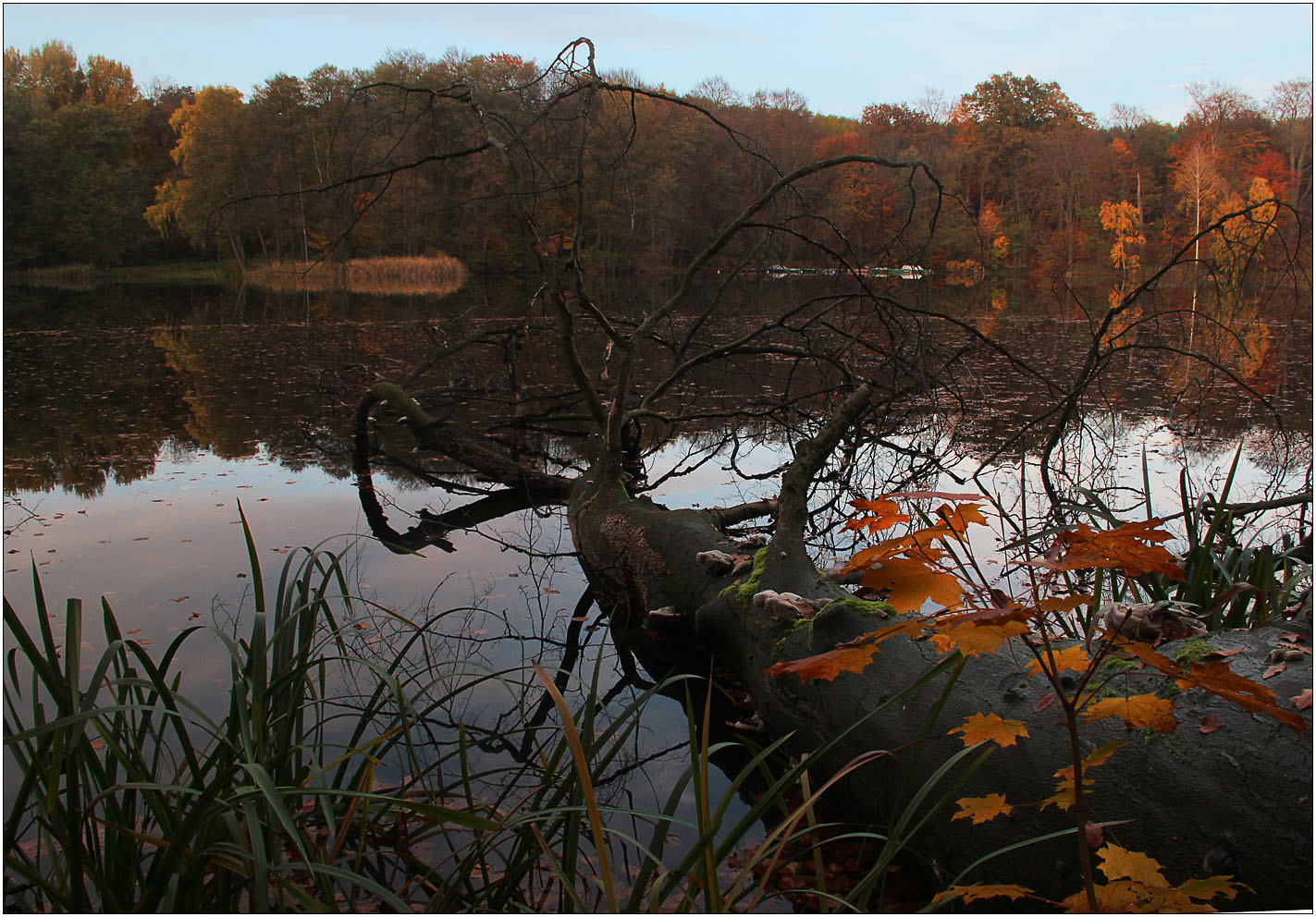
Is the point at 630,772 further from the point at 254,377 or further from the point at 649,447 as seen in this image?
the point at 254,377

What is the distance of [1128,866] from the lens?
4.76 ft

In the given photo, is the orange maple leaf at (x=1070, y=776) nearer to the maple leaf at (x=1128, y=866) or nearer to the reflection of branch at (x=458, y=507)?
the maple leaf at (x=1128, y=866)

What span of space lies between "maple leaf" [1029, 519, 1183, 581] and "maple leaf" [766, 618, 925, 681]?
21 cm

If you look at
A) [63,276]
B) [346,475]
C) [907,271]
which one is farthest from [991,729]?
[63,276]

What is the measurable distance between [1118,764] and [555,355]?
39.2ft

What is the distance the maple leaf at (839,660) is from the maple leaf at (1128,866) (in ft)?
1.59

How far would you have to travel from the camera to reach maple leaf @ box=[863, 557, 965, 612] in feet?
4.42

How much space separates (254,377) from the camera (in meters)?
11.4

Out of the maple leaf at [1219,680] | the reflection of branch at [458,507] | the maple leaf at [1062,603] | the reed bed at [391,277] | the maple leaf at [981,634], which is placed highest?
the reed bed at [391,277]

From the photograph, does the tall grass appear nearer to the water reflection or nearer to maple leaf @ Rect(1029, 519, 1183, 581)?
maple leaf @ Rect(1029, 519, 1183, 581)

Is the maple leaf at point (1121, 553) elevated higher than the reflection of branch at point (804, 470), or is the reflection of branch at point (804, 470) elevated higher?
the maple leaf at point (1121, 553)

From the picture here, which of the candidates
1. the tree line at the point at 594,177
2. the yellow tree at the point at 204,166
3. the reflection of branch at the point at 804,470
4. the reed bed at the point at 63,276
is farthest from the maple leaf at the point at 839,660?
the reed bed at the point at 63,276

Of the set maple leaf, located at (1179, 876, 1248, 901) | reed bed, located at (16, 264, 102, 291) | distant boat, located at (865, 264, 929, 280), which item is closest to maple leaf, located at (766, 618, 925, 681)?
maple leaf, located at (1179, 876, 1248, 901)

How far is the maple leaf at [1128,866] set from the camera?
1.45 metres
